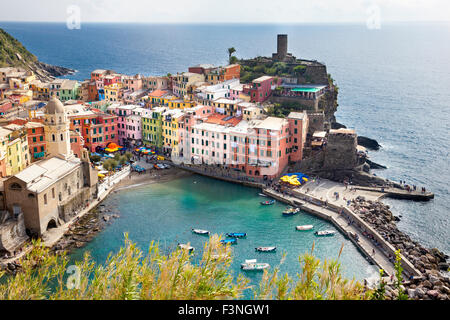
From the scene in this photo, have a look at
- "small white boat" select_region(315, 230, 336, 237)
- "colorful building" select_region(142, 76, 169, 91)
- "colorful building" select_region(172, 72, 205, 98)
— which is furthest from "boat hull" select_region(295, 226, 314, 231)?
"colorful building" select_region(142, 76, 169, 91)

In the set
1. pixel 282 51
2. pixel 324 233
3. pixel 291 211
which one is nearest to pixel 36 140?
pixel 291 211

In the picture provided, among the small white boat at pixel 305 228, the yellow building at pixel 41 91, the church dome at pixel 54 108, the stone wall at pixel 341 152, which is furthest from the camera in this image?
the yellow building at pixel 41 91

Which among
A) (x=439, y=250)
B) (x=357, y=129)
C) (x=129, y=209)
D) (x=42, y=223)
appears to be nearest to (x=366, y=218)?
(x=439, y=250)

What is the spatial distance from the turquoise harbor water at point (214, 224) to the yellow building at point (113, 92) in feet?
78.9

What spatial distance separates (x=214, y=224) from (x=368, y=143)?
2975 centimetres

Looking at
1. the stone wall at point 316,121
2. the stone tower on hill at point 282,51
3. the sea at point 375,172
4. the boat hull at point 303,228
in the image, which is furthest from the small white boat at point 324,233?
the stone tower on hill at point 282,51

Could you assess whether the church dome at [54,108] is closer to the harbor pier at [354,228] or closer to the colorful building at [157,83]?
the harbor pier at [354,228]

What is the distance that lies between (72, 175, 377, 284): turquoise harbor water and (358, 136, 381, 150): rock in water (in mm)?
21116

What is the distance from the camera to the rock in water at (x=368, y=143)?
59.7 meters

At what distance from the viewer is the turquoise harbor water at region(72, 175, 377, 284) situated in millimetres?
34219

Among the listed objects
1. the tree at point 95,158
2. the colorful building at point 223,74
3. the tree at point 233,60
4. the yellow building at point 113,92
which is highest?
the tree at point 233,60

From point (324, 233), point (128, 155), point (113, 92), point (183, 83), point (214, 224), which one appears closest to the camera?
point (324, 233)

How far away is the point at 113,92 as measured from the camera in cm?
6662

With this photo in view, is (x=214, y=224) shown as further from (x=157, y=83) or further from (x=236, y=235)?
(x=157, y=83)
